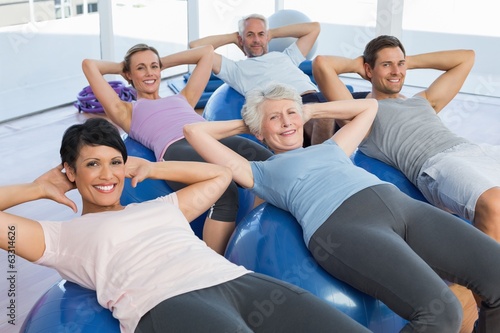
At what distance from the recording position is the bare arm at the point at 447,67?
10.3ft

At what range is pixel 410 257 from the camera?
6.61ft

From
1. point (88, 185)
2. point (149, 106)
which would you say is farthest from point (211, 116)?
point (88, 185)

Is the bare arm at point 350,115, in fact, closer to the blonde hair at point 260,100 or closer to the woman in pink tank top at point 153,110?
the blonde hair at point 260,100

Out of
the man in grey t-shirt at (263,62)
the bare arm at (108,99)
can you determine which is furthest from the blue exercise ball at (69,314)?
the man in grey t-shirt at (263,62)

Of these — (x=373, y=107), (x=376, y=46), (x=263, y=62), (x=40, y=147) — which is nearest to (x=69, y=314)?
(x=373, y=107)

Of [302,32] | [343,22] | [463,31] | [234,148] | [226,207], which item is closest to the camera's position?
[226,207]

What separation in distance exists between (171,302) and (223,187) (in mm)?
591

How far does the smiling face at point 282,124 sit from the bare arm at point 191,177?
26 cm

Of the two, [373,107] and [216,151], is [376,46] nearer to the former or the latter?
[373,107]

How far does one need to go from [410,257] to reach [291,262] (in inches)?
14.2

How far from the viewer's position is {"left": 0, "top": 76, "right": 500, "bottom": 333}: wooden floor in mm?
2764

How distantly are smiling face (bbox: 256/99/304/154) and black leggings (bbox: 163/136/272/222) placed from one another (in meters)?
0.32

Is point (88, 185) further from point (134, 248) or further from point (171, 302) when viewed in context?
point (171, 302)

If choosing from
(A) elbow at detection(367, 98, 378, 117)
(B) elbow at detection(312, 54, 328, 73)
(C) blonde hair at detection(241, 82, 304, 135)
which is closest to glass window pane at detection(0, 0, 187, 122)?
(B) elbow at detection(312, 54, 328, 73)
